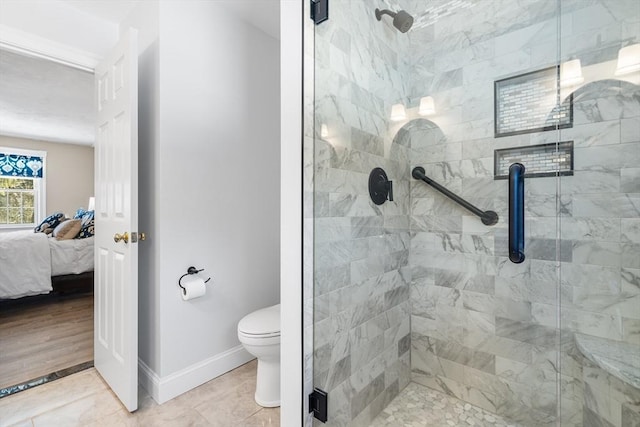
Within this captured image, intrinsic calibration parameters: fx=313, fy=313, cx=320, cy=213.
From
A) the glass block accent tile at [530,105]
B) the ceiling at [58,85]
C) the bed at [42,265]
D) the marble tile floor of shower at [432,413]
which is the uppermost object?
the ceiling at [58,85]

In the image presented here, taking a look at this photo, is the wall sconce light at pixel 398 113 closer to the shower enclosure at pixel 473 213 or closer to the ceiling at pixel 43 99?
the shower enclosure at pixel 473 213

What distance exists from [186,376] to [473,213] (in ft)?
6.11

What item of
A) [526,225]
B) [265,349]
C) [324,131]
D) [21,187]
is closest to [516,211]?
[526,225]

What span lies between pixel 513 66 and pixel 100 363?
2860mm

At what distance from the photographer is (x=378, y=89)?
1470 mm

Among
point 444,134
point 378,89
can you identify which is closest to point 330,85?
point 378,89

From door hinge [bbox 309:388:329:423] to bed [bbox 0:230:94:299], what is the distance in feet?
11.5

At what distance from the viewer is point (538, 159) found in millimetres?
1341

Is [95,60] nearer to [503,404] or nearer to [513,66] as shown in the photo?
[513,66]

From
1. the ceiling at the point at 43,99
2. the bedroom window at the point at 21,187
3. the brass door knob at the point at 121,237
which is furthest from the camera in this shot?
the bedroom window at the point at 21,187

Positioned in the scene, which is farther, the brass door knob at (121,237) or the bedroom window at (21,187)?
the bedroom window at (21,187)

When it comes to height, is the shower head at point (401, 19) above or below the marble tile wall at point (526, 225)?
above

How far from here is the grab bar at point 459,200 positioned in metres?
1.51

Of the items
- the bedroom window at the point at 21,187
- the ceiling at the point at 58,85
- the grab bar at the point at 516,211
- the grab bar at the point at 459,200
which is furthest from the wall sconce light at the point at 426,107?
the bedroom window at the point at 21,187
